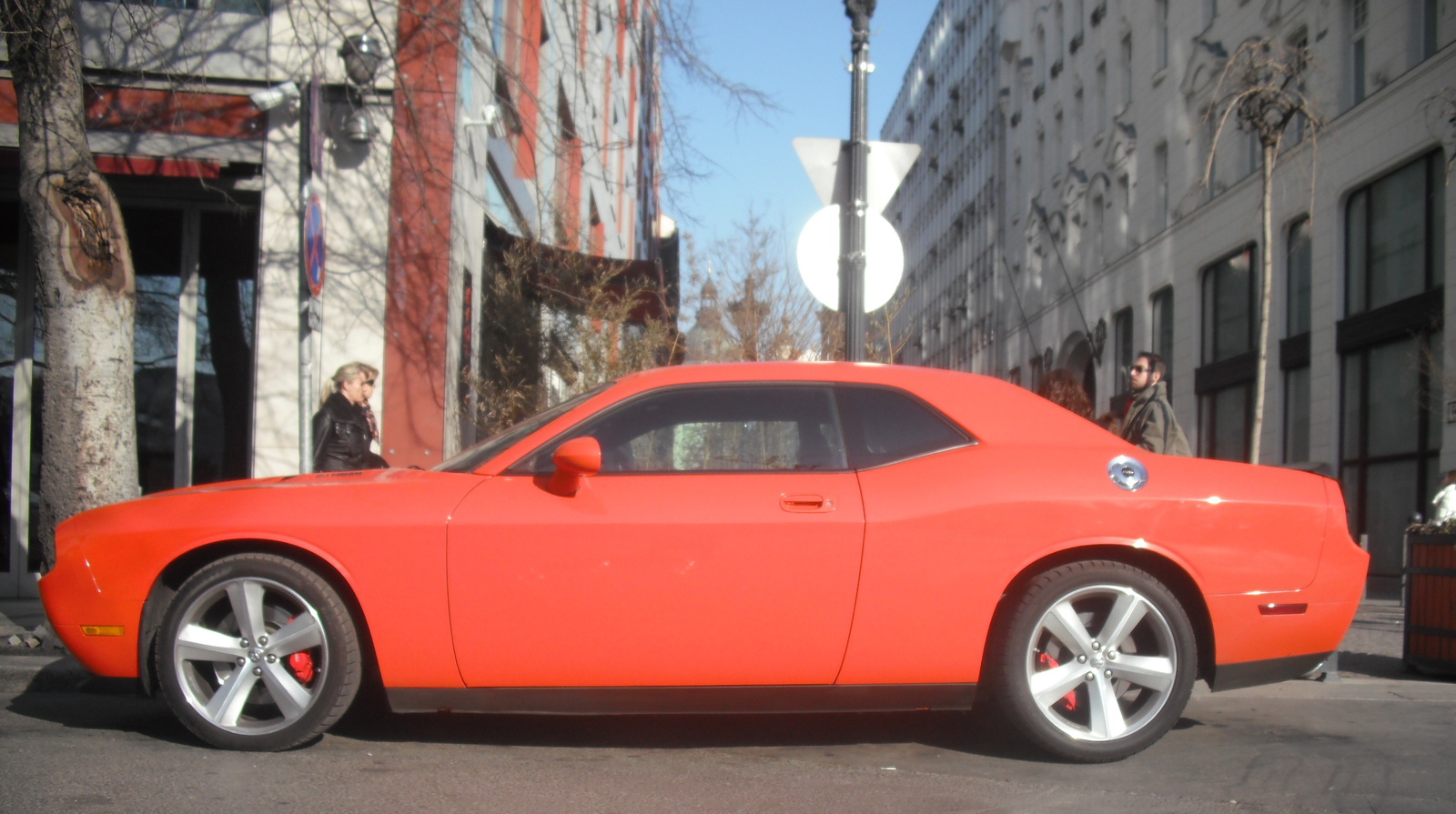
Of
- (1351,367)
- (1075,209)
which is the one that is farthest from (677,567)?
(1075,209)

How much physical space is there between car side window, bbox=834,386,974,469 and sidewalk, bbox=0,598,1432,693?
3.90 metres

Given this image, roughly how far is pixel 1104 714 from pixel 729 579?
56.9 inches

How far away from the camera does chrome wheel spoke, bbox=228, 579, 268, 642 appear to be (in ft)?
13.9

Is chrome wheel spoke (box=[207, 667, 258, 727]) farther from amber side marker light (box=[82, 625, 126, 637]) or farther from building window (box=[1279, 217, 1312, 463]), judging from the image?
building window (box=[1279, 217, 1312, 463])

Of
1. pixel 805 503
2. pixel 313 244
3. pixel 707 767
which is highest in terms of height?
pixel 313 244

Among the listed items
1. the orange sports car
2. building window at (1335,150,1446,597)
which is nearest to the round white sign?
the orange sports car

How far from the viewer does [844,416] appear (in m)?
4.48

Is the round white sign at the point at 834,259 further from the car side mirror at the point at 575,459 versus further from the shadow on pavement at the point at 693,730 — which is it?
the car side mirror at the point at 575,459

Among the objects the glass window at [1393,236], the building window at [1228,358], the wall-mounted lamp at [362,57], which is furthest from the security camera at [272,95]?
the building window at [1228,358]

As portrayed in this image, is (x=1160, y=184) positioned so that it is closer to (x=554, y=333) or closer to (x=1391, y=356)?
(x=1391, y=356)

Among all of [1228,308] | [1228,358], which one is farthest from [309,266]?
[1228,308]

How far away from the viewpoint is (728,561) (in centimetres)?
414

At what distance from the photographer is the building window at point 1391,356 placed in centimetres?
1563

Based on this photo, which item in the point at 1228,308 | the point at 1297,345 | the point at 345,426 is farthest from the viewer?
the point at 1228,308
